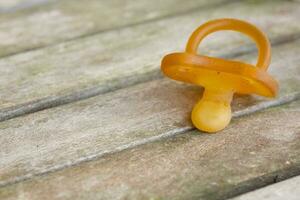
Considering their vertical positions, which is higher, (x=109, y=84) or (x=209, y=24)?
(x=209, y=24)

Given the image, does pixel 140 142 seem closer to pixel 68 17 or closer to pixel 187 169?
pixel 187 169

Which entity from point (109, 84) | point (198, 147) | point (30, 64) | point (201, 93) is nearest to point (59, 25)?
point (30, 64)

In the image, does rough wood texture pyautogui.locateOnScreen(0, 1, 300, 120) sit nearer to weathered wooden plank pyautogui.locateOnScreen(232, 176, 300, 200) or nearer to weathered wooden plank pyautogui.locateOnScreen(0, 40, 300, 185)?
weathered wooden plank pyautogui.locateOnScreen(0, 40, 300, 185)

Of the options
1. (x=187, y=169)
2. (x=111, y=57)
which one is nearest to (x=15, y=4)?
(x=111, y=57)

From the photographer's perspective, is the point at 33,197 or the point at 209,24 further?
the point at 209,24

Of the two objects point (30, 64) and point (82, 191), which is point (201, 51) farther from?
point (82, 191)

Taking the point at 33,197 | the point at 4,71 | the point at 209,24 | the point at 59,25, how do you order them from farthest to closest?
the point at 59,25, the point at 4,71, the point at 209,24, the point at 33,197

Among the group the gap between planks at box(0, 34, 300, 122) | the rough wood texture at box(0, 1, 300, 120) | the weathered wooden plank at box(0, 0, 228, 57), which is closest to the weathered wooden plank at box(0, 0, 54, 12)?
the weathered wooden plank at box(0, 0, 228, 57)
